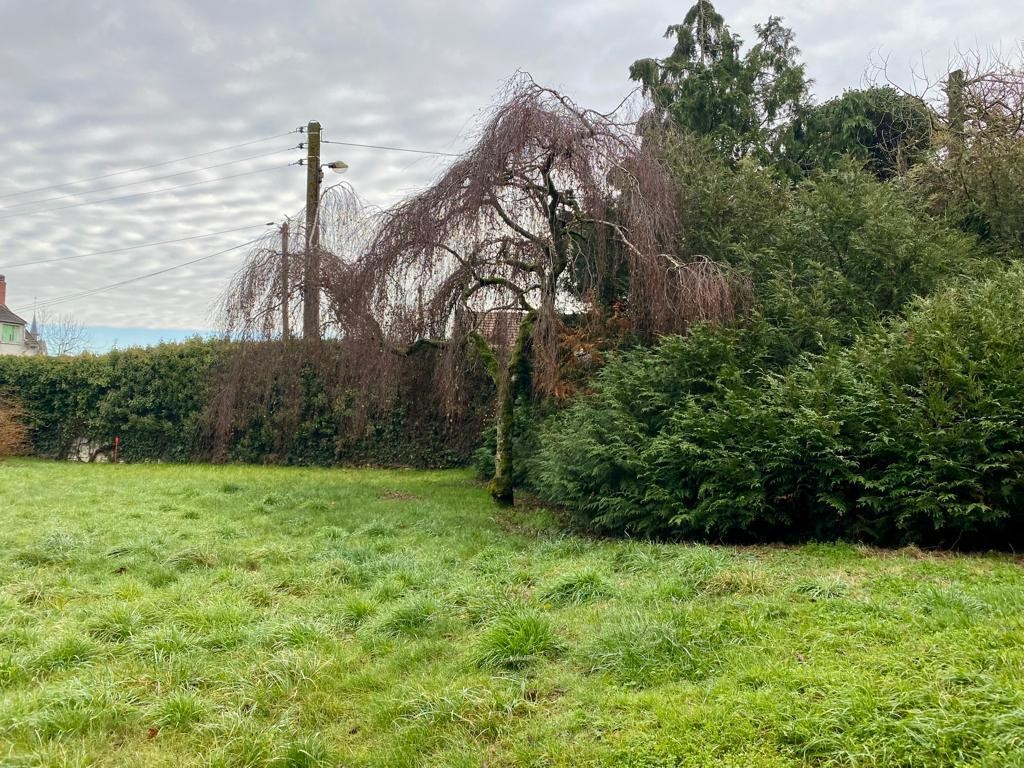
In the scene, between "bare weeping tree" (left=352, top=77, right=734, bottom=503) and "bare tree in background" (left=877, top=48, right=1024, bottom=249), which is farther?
"bare tree in background" (left=877, top=48, right=1024, bottom=249)

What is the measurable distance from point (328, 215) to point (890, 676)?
7.90 metres

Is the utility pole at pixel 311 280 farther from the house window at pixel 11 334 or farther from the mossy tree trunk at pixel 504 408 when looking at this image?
the house window at pixel 11 334

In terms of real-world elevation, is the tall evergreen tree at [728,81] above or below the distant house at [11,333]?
above

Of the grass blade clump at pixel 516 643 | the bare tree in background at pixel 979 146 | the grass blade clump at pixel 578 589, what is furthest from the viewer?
the bare tree in background at pixel 979 146

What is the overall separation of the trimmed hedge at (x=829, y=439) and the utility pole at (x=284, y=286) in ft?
13.3

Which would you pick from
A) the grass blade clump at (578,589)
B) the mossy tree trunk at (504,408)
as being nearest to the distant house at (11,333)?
the mossy tree trunk at (504,408)

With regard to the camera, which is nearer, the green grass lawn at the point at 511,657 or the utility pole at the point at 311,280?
the green grass lawn at the point at 511,657

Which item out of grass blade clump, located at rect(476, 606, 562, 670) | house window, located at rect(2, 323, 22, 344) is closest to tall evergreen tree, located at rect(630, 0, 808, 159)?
grass blade clump, located at rect(476, 606, 562, 670)

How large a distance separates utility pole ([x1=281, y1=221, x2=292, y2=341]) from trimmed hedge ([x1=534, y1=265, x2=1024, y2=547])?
4.05 metres

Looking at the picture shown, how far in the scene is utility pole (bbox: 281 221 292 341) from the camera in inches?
315

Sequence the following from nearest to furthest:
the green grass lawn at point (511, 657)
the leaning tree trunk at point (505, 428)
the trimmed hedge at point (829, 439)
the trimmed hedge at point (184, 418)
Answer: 1. the green grass lawn at point (511, 657)
2. the trimmed hedge at point (829, 439)
3. the leaning tree trunk at point (505, 428)
4. the trimmed hedge at point (184, 418)

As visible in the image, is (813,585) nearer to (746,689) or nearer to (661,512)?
(746,689)

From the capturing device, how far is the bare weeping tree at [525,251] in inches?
280

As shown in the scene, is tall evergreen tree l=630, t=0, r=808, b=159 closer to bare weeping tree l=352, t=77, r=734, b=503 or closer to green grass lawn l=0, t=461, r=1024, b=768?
bare weeping tree l=352, t=77, r=734, b=503
